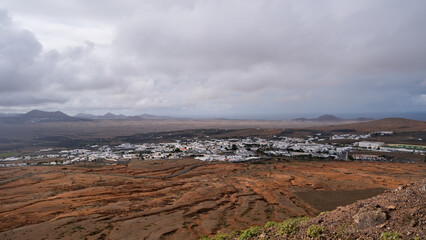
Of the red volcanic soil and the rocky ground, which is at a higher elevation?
the rocky ground

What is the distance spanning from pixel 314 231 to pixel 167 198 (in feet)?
50.0

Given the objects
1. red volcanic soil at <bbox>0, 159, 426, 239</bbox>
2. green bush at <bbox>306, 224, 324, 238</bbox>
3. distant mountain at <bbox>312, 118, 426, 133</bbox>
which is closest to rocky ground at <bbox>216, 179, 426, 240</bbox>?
green bush at <bbox>306, 224, 324, 238</bbox>

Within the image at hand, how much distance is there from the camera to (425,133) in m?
76.8

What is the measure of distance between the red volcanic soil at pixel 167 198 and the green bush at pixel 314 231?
642cm

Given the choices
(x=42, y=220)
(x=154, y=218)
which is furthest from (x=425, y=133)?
(x=42, y=220)

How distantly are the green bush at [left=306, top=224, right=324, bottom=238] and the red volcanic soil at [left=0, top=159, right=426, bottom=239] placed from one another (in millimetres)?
6424

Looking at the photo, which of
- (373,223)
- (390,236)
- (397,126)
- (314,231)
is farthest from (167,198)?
(397,126)

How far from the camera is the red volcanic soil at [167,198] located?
14.5 meters

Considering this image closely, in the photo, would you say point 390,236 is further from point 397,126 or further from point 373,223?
point 397,126

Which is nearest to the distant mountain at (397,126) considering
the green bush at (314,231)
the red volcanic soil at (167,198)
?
the red volcanic soil at (167,198)

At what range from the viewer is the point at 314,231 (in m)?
7.94

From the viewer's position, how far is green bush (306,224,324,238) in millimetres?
7834

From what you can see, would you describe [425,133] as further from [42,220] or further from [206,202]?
[42,220]

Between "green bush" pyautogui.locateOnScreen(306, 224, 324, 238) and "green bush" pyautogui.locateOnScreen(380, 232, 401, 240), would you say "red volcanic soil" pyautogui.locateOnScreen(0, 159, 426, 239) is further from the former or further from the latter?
"green bush" pyautogui.locateOnScreen(380, 232, 401, 240)
